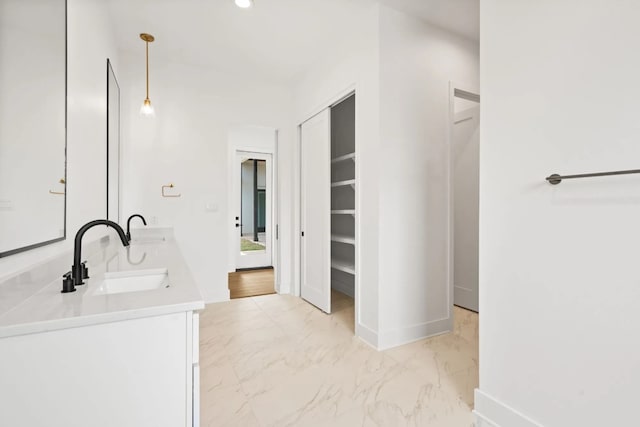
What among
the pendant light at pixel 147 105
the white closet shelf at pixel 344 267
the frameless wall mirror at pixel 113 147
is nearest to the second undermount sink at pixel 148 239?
the frameless wall mirror at pixel 113 147

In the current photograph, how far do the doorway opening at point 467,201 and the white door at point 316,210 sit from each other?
4.89ft

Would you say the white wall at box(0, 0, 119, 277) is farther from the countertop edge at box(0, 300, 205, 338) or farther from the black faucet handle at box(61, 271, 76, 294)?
the countertop edge at box(0, 300, 205, 338)

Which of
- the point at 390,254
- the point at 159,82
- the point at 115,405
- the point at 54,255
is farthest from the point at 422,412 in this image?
the point at 159,82

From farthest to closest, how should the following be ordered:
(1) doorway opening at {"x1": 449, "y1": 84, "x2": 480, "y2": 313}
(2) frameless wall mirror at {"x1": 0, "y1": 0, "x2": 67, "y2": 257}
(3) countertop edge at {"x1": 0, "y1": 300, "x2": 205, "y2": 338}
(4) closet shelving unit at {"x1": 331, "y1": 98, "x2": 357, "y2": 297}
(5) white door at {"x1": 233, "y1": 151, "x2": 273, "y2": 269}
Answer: (5) white door at {"x1": 233, "y1": 151, "x2": 273, "y2": 269}, (4) closet shelving unit at {"x1": 331, "y1": 98, "x2": 357, "y2": 297}, (1) doorway opening at {"x1": 449, "y1": 84, "x2": 480, "y2": 313}, (2) frameless wall mirror at {"x1": 0, "y1": 0, "x2": 67, "y2": 257}, (3) countertop edge at {"x1": 0, "y1": 300, "x2": 205, "y2": 338}

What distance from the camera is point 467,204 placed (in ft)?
11.5

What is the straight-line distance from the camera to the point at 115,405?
79 cm

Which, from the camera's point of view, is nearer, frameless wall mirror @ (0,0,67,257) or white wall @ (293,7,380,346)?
frameless wall mirror @ (0,0,67,257)

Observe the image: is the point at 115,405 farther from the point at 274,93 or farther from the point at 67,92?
the point at 274,93

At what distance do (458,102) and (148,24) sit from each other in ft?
10.8

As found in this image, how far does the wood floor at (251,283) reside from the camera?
4188 millimetres
